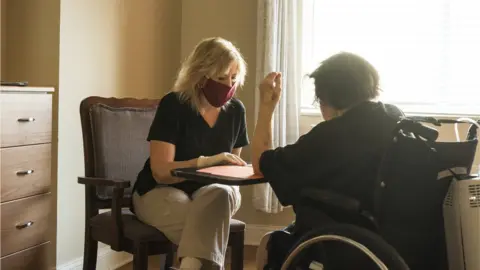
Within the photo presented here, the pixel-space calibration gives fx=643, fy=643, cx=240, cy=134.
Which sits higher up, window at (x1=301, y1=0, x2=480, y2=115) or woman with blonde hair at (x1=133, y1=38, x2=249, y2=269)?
window at (x1=301, y1=0, x2=480, y2=115)

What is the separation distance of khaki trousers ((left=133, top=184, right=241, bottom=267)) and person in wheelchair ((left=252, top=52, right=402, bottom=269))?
24cm

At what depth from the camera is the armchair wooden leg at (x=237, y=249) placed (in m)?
2.37

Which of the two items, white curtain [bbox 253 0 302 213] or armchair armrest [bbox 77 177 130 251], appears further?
white curtain [bbox 253 0 302 213]

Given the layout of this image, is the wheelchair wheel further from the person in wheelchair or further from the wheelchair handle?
the wheelchair handle

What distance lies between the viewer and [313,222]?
1.81m

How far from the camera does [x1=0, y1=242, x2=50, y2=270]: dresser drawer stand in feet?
8.20

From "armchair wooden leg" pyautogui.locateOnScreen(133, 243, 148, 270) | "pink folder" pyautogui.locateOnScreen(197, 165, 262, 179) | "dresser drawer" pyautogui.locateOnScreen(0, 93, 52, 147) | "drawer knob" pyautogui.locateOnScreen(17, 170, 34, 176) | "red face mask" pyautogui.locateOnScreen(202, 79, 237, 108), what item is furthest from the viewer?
"drawer knob" pyautogui.locateOnScreen(17, 170, 34, 176)

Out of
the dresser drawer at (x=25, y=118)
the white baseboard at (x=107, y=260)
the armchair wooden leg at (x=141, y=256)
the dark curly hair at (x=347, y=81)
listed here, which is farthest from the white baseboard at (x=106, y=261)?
the dark curly hair at (x=347, y=81)

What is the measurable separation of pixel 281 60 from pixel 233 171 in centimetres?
186

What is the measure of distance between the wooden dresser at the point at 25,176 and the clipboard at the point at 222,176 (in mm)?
848

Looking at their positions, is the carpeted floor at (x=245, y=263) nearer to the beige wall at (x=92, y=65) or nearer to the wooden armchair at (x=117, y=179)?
the beige wall at (x=92, y=65)

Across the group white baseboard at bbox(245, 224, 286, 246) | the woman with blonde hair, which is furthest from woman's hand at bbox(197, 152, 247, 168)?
white baseboard at bbox(245, 224, 286, 246)

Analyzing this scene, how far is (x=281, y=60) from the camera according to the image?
3.74 meters

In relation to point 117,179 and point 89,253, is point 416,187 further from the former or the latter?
point 89,253
